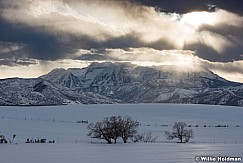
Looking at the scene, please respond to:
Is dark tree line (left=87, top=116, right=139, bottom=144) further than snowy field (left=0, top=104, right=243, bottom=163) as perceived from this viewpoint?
Yes

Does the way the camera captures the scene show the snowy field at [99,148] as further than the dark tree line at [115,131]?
No

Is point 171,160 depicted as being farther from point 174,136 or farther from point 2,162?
point 174,136

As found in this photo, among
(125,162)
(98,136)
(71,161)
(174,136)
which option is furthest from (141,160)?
(174,136)

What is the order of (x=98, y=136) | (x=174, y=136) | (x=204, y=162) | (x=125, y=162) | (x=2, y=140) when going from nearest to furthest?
(x=204, y=162)
(x=125, y=162)
(x=2, y=140)
(x=98, y=136)
(x=174, y=136)

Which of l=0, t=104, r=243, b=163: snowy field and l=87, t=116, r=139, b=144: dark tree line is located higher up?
l=87, t=116, r=139, b=144: dark tree line

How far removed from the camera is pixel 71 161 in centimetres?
3291

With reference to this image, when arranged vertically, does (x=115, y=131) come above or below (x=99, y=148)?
above

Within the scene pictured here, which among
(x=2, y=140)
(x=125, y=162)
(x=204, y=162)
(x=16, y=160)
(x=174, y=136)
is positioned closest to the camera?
(x=204, y=162)

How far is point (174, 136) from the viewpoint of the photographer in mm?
82000

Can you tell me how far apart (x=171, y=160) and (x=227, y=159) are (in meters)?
4.19

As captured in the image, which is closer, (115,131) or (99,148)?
(99,148)

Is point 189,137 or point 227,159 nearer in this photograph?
point 227,159

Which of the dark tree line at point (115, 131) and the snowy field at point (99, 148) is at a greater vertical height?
the dark tree line at point (115, 131)

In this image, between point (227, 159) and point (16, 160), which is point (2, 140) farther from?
point (227, 159)
